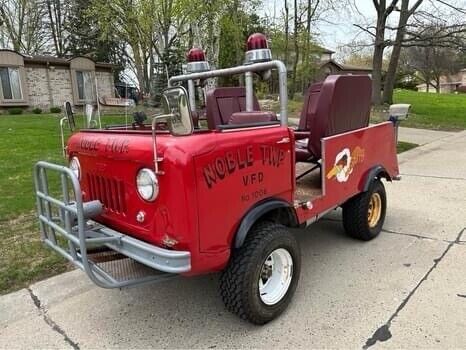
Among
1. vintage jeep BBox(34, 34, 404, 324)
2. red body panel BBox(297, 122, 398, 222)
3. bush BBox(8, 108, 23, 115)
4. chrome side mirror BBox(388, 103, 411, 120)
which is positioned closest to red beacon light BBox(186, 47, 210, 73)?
vintage jeep BBox(34, 34, 404, 324)

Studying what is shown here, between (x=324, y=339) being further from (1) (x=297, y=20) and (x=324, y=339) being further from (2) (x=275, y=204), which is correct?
(1) (x=297, y=20)

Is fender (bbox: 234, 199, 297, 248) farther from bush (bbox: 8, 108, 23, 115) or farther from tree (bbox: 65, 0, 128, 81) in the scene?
tree (bbox: 65, 0, 128, 81)

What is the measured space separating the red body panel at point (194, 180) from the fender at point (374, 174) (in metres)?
1.06

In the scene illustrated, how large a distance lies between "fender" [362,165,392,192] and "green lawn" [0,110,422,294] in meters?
2.37

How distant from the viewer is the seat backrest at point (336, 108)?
363cm

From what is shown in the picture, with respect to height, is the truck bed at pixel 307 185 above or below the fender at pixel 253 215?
below

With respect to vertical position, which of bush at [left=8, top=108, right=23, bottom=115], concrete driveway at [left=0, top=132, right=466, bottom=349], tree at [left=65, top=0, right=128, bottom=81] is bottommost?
concrete driveway at [left=0, top=132, right=466, bottom=349]

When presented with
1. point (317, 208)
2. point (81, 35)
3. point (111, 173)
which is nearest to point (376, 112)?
point (317, 208)

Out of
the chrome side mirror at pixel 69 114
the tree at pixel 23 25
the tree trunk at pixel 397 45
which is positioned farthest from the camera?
the tree at pixel 23 25

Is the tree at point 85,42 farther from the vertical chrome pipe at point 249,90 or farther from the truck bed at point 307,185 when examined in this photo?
the vertical chrome pipe at point 249,90

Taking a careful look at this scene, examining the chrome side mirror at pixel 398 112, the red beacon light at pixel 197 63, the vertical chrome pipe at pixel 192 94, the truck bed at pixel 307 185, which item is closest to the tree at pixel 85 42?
the chrome side mirror at pixel 398 112

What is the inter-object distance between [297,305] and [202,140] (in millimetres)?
1522

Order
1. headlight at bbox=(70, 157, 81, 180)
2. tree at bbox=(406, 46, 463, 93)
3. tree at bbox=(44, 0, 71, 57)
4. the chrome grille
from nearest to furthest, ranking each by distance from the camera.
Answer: the chrome grille → headlight at bbox=(70, 157, 81, 180) → tree at bbox=(44, 0, 71, 57) → tree at bbox=(406, 46, 463, 93)

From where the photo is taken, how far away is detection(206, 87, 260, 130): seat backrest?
14.6 feet
